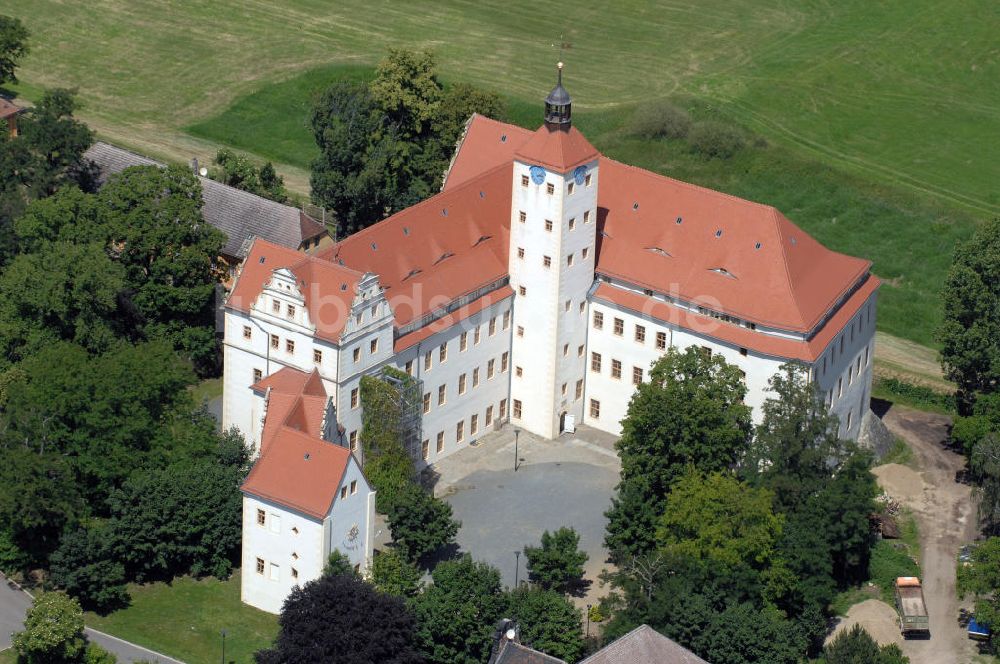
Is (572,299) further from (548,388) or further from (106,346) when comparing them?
(106,346)

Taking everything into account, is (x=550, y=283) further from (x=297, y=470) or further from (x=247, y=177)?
(x=247, y=177)

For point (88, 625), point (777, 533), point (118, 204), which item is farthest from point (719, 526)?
point (118, 204)

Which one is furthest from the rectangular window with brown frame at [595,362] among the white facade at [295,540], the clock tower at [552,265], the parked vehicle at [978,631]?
the parked vehicle at [978,631]

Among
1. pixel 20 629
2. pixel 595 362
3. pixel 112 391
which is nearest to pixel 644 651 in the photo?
pixel 595 362

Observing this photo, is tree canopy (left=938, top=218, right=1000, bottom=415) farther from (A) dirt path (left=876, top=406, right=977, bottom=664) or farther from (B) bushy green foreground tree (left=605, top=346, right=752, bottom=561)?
(B) bushy green foreground tree (left=605, top=346, right=752, bottom=561)

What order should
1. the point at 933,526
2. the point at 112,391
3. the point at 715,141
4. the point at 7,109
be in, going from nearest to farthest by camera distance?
the point at 112,391 < the point at 933,526 < the point at 7,109 < the point at 715,141

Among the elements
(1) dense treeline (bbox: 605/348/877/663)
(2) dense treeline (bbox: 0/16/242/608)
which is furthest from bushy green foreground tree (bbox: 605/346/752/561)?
(2) dense treeline (bbox: 0/16/242/608)
